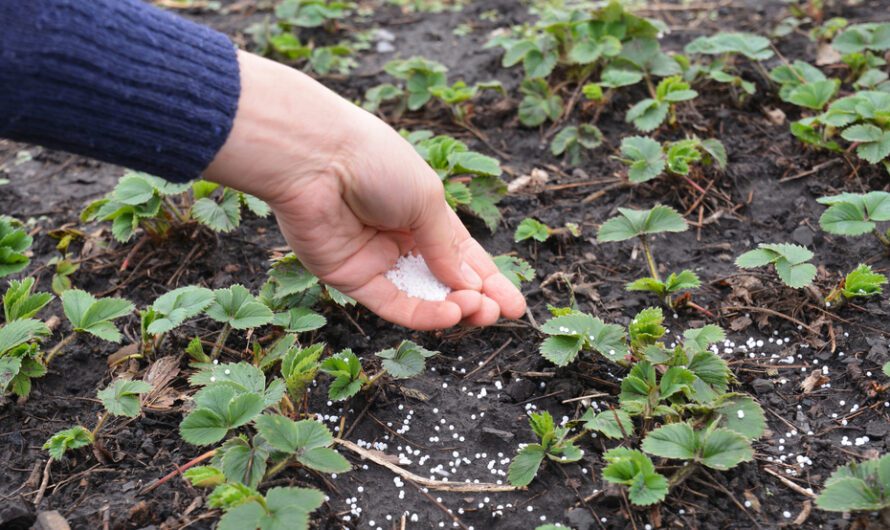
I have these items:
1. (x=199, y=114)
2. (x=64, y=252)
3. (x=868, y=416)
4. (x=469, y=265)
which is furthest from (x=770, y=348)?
(x=64, y=252)

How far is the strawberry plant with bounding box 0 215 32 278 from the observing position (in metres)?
2.87

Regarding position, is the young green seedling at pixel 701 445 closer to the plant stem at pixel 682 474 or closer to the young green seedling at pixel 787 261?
the plant stem at pixel 682 474

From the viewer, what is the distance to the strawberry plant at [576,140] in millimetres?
3697

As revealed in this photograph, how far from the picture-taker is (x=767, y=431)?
2443 mm

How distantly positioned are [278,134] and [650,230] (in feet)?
4.38

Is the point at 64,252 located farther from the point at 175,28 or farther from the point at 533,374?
the point at 533,374

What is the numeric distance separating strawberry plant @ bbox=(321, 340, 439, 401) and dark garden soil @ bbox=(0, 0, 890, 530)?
97 millimetres

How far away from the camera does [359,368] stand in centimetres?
252

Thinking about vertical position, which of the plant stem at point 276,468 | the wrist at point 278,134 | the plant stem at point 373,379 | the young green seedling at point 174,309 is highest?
the wrist at point 278,134

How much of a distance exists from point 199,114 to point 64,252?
1.45 m

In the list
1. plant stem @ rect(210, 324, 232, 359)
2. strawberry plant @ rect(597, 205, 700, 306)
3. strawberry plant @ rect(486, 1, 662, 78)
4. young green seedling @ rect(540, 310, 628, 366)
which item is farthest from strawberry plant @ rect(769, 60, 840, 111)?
plant stem @ rect(210, 324, 232, 359)

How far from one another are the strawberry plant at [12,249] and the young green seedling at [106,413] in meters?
0.75

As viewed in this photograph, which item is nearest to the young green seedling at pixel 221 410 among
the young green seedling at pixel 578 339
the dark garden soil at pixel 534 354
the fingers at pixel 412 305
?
the dark garden soil at pixel 534 354

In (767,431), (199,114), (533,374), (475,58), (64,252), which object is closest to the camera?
(199,114)
